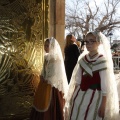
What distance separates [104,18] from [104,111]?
24.7 m

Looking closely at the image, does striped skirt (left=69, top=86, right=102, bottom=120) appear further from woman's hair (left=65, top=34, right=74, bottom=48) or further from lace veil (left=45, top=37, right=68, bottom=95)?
woman's hair (left=65, top=34, right=74, bottom=48)

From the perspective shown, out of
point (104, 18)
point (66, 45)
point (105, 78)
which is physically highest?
point (104, 18)

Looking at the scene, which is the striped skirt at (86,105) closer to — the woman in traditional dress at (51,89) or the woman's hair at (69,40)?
the woman in traditional dress at (51,89)

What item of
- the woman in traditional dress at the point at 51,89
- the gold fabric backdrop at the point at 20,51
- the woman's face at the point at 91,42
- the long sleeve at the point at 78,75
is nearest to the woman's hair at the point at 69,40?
the gold fabric backdrop at the point at 20,51

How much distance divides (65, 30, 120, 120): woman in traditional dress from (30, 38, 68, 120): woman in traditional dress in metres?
0.98

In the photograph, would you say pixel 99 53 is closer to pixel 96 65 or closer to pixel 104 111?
pixel 96 65

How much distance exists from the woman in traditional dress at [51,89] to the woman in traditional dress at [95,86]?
979 mm

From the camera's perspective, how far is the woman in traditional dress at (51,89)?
4316 mm

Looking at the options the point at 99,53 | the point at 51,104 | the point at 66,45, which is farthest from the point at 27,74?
the point at 99,53

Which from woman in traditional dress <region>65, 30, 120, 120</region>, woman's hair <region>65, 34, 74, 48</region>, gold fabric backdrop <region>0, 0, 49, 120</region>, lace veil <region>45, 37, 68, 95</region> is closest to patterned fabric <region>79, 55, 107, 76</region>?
woman in traditional dress <region>65, 30, 120, 120</region>

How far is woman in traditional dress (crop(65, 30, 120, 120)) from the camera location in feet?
10.3

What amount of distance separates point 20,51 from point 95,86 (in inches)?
80.9

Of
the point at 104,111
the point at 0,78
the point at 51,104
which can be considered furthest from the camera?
the point at 0,78

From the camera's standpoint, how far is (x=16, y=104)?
5004 mm
